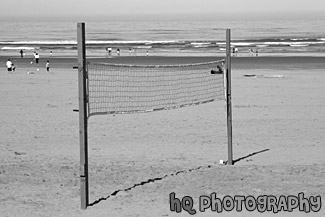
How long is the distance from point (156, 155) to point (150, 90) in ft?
35.1

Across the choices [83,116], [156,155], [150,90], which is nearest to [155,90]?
[150,90]

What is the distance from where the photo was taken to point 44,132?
14953 millimetres

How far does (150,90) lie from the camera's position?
22.8 meters

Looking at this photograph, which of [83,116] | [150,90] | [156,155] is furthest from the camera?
[150,90]

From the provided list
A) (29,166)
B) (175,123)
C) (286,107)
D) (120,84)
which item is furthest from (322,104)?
(29,166)

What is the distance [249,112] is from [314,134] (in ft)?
13.4

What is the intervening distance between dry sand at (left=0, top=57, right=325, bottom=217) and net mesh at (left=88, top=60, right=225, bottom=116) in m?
0.72

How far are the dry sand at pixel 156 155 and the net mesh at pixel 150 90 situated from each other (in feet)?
2.35

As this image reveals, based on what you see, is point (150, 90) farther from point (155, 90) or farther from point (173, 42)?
point (173, 42)

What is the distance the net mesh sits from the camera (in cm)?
1872

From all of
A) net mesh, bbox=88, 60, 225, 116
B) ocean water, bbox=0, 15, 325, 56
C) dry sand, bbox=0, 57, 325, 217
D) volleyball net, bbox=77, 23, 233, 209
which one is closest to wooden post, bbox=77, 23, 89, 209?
dry sand, bbox=0, 57, 325, 217

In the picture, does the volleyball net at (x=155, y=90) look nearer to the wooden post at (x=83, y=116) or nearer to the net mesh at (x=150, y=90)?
the net mesh at (x=150, y=90)

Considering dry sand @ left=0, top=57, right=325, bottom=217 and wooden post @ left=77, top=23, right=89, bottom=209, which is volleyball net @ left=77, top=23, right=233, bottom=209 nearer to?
dry sand @ left=0, top=57, right=325, bottom=217

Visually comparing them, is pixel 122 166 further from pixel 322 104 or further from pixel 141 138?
pixel 322 104
